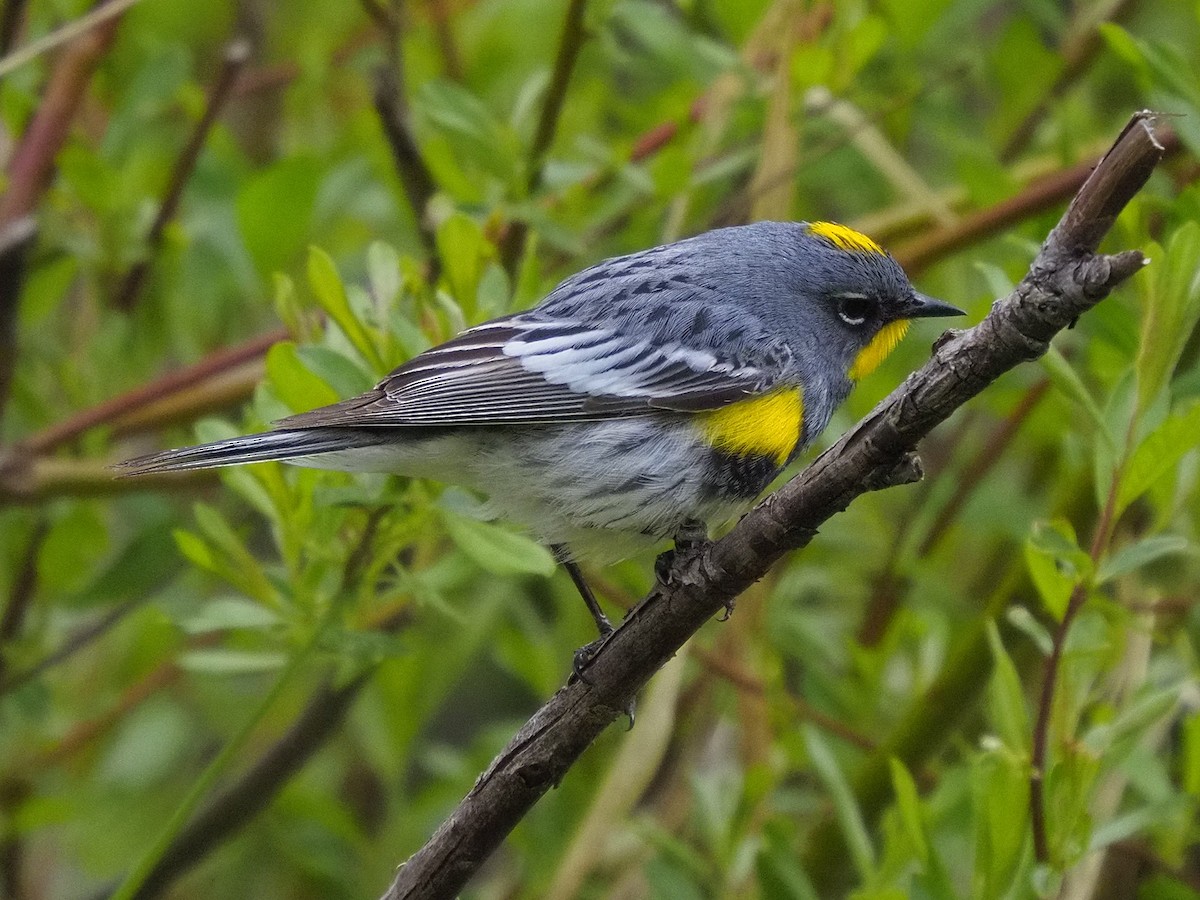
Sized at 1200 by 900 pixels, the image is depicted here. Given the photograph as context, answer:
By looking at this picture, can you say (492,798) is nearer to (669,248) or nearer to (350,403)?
(350,403)

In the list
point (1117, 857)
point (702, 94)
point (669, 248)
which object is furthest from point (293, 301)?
point (1117, 857)

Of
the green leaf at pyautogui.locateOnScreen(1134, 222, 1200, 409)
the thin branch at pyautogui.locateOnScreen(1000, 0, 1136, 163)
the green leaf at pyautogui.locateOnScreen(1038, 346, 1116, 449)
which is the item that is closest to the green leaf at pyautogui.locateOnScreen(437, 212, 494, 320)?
the green leaf at pyautogui.locateOnScreen(1038, 346, 1116, 449)

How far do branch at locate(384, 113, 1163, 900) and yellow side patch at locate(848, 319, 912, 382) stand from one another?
114 centimetres

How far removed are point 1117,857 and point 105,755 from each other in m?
2.71

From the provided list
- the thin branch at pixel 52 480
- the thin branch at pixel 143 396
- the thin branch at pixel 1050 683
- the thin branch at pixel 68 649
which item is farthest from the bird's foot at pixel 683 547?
the thin branch at pixel 68 649

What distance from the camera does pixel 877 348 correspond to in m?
3.38

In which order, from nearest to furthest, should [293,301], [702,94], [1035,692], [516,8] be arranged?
[293,301], [1035,692], [702,94], [516,8]

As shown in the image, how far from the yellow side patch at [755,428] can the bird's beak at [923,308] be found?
1.42ft

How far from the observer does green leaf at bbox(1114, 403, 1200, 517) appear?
2.21m

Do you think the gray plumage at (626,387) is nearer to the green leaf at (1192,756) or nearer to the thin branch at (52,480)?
the thin branch at (52,480)

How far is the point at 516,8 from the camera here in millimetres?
4117

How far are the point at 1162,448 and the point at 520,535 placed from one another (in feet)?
3.86

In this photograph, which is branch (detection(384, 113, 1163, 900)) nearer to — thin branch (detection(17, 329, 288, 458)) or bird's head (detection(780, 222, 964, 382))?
bird's head (detection(780, 222, 964, 382))

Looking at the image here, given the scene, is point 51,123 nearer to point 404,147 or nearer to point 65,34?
point 65,34
